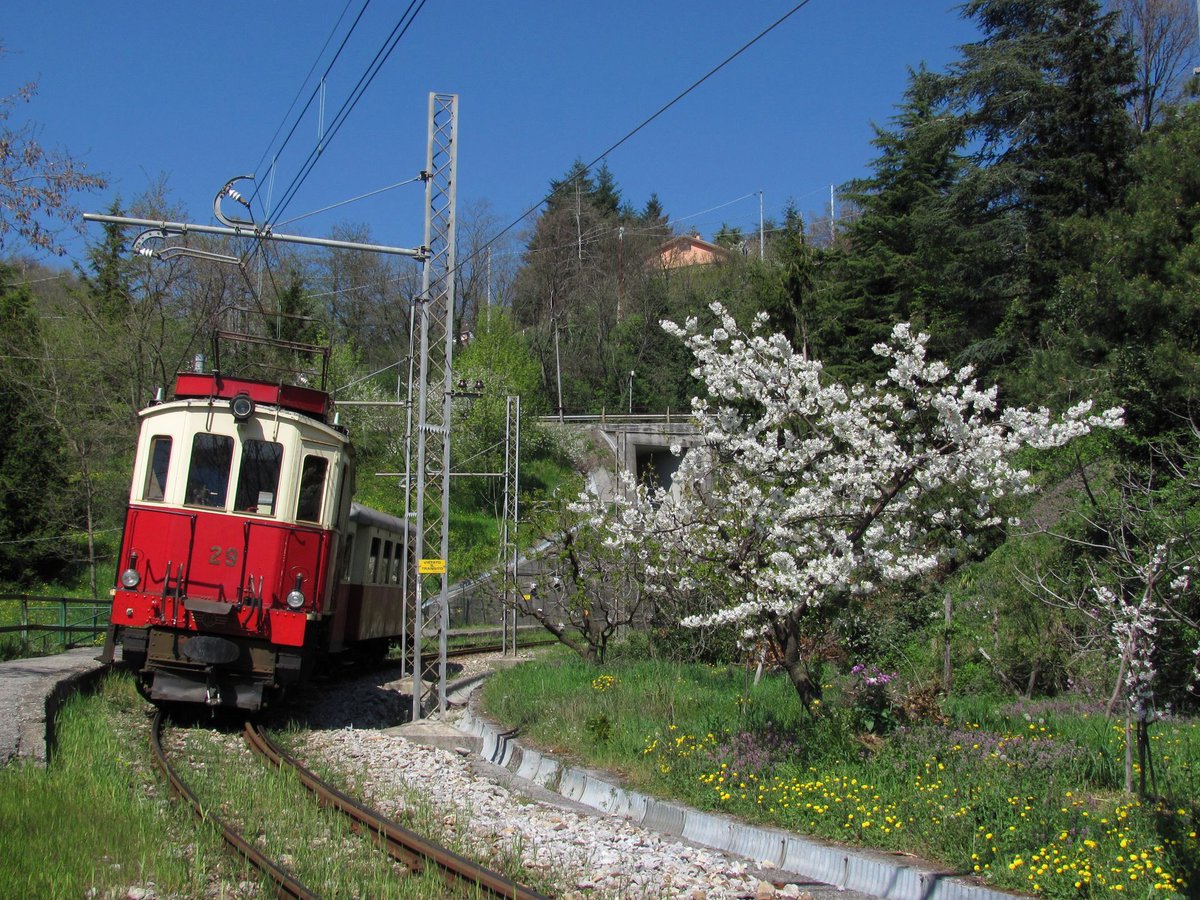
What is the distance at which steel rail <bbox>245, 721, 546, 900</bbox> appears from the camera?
6176mm

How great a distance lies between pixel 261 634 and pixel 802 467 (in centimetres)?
661

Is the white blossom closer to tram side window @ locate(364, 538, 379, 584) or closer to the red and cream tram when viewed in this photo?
the red and cream tram

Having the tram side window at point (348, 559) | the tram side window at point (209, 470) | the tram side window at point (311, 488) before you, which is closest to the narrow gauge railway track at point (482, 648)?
the tram side window at point (348, 559)

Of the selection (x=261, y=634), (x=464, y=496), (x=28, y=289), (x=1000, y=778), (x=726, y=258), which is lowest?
(x=1000, y=778)

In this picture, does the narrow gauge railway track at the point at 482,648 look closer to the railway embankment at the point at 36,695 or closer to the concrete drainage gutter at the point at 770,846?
the railway embankment at the point at 36,695

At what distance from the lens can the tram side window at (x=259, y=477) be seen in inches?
480

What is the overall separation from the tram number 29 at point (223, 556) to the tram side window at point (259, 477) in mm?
513

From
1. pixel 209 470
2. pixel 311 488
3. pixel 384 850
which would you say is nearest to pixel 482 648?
pixel 311 488

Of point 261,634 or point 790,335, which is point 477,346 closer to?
point 790,335

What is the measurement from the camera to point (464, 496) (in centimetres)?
5031

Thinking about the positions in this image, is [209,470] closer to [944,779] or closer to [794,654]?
[794,654]

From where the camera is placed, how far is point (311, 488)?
1272 centimetres

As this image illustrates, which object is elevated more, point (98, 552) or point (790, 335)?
point (790, 335)

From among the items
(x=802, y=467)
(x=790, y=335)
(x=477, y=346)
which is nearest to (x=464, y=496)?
(x=477, y=346)
